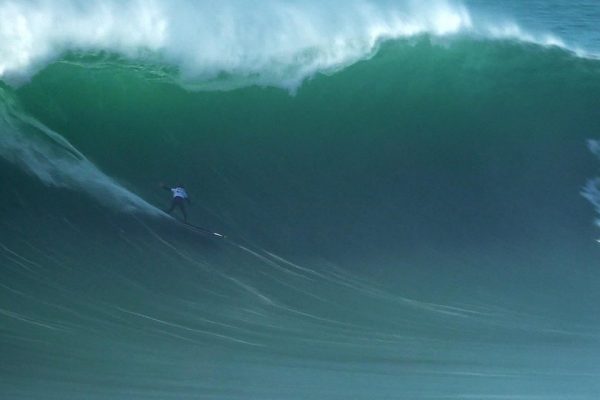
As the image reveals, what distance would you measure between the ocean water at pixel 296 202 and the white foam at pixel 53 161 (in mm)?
23

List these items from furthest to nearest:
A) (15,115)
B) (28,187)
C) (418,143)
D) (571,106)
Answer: (571,106) → (418,143) → (15,115) → (28,187)

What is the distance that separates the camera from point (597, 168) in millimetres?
10484

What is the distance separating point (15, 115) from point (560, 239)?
5328 mm

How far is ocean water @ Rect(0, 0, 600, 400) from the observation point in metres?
7.01

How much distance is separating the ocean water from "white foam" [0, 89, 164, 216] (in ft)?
0.07

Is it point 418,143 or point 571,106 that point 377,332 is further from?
point 571,106

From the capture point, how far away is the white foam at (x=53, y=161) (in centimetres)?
853

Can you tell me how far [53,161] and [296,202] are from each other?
89.9 inches

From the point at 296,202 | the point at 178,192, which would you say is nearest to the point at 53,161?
the point at 178,192

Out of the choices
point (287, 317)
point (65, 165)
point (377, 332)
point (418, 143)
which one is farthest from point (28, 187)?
point (418, 143)

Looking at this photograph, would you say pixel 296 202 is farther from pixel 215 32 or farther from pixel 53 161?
pixel 215 32

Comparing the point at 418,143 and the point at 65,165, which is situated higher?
the point at 418,143

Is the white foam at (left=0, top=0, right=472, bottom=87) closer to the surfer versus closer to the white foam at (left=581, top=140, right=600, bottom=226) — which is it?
the surfer

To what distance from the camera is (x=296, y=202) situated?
934 cm
